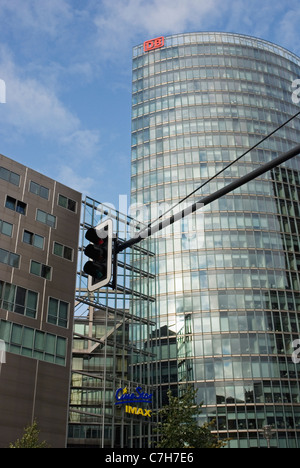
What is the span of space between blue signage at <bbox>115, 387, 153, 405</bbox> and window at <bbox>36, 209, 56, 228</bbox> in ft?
62.1

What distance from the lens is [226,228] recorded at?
87812 millimetres

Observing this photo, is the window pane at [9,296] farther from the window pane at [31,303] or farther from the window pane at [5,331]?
the window pane at [31,303]

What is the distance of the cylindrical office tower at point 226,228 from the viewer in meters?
77.9

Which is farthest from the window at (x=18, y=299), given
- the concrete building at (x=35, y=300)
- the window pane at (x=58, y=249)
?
the window pane at (x=58, y=249)

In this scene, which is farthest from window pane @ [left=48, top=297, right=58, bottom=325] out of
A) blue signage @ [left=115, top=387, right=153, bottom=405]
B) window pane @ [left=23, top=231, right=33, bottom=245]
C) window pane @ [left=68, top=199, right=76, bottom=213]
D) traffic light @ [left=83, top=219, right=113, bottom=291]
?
traffic light @ [left=83, top=219, right=113, bottom=291]

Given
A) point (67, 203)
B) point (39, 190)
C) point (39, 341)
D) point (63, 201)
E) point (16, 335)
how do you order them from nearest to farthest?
point (16, 335) → point (39, 341) → point (39, 190) → point (63, 201) → point (67, 203)

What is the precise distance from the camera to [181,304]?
278ft

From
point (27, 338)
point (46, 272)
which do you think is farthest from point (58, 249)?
point (27, 338)

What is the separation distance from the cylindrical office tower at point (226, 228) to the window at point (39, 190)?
40.7 meters

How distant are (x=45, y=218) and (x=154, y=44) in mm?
71555

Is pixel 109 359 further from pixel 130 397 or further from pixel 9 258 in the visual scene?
pixel 9 258

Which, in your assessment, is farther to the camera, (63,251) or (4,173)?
(63,251)

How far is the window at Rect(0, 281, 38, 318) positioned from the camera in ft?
138
